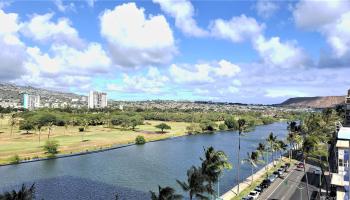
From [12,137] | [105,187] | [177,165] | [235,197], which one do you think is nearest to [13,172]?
[105,187]

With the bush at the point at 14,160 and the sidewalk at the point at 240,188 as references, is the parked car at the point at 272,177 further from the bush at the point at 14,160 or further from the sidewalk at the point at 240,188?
the bush at the point at 14,160

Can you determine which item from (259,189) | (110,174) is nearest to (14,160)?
(110,174)

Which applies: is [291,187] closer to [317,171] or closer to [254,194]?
[254,194]

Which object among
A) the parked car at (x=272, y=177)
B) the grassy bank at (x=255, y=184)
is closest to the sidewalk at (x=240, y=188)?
the grassy bank at (x=255, y=184)

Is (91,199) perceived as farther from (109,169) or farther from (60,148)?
(60,148)

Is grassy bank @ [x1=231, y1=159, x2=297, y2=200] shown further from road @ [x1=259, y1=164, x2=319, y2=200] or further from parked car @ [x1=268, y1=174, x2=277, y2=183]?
road @ [x1=259, y1=164, x2=319, y2=200]
